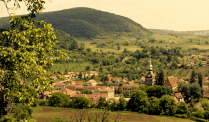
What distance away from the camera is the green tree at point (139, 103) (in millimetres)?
57844

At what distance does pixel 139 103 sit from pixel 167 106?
25.0 ft

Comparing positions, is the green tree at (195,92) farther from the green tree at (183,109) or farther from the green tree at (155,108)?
the green tree at (155,108)

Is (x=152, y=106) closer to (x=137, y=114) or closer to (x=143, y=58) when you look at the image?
(x=137, y=114)

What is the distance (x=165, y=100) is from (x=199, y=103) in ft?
57.5

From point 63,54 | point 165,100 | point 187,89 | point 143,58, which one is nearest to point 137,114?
point 165,100

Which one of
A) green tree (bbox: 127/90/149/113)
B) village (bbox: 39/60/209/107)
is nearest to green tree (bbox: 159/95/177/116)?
green tree (bbox: 127/90/149/113)

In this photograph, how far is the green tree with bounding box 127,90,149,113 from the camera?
57.8 meters

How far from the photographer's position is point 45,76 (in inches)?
389

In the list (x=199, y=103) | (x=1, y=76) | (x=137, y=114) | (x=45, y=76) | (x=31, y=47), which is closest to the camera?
(x=1, y=76)

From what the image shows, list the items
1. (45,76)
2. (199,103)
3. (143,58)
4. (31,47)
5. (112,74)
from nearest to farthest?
(31,47) → (45,76) → (199,103) → (112,74) → (143,58)

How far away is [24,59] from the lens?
880 centimetres

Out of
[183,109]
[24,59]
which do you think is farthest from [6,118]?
[183,109]

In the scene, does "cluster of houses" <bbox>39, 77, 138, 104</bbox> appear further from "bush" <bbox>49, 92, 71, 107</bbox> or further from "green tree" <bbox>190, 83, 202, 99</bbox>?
"green tree" <bbox>190, 83, 202, 99</bbox>

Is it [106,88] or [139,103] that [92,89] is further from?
[139,103]
